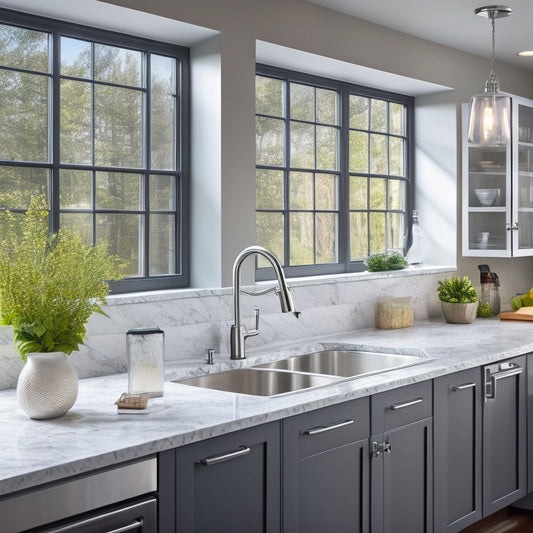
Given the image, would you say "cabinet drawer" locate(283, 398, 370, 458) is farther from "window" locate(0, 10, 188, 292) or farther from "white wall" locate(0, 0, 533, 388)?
"window" locate(0, 10, 188, 292)

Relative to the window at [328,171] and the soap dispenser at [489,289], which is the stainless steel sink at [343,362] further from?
the soap dispenser at [489,289]

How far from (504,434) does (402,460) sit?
0.91 meters

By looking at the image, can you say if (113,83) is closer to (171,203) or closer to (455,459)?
(171,203)

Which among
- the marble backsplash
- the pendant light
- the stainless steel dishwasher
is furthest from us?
the pendant light

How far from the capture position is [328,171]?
446cm

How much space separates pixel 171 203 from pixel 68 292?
1.31 meters

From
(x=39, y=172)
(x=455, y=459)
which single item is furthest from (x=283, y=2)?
(x=455, y=459)

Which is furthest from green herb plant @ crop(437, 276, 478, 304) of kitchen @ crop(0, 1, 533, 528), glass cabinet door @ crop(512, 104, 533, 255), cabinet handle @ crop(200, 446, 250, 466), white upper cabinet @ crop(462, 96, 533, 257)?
cabinet handle @ crop(200, 446, 250, 466)

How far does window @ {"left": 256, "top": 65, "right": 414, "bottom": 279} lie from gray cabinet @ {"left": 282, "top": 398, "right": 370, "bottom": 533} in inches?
54.1

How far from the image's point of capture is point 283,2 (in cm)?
377

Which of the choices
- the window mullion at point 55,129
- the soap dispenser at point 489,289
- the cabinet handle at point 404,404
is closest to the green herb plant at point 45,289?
the window mullion at point 55,129

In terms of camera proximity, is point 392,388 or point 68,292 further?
point 392,388

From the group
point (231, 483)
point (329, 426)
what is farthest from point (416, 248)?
point (231, 483)

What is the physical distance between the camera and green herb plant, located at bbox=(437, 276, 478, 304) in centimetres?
461
